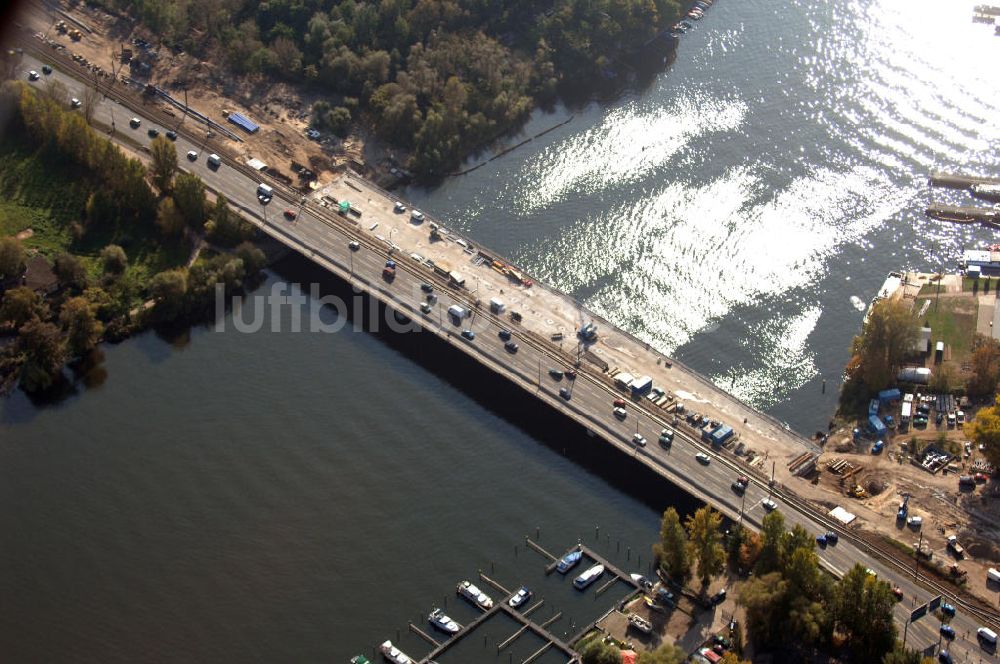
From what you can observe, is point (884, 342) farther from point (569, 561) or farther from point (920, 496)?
point (569, 561)

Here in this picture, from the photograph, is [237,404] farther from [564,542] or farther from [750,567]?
[750,567]

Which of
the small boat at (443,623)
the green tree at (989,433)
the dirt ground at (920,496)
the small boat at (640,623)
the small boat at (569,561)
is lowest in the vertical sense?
the small boat at (443,623)

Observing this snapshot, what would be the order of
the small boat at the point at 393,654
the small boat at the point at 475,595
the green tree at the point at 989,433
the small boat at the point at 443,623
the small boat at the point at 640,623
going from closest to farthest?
1. the small boat at the point at 393,654
2. the small boat at the point at 640,623
3. the small boat at the point at 443,623
4. the small boat at the point at 475,595
5. the green tree at the point at 989,433

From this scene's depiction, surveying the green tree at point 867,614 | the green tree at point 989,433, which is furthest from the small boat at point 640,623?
the green tree at point 989,433

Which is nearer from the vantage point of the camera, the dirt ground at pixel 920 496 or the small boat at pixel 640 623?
the small boat at pixel 640 623

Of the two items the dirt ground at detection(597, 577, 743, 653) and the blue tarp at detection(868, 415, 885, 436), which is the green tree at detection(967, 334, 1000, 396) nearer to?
the blue tarp at detection(868, 415, 885, 436)

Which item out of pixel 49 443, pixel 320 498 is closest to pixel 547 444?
pixel 320 498

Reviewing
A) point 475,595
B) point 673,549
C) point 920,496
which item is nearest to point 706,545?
point 673,549

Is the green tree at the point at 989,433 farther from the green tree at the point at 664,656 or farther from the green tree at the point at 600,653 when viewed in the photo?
the green tree at the point at 600,653
